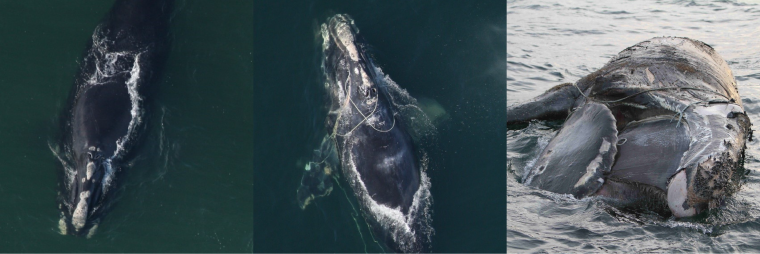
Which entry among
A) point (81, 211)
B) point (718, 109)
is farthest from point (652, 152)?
point (81, 211)

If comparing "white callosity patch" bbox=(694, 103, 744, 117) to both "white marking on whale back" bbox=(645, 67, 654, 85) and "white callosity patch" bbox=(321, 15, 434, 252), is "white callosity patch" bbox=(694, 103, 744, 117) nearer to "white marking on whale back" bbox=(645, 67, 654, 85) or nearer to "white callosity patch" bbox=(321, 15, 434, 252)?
"white marking on whale back" bbox=(645, 67, 654, 85)

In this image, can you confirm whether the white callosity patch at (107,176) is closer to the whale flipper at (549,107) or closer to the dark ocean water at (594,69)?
the dark ocean water at (594,69)

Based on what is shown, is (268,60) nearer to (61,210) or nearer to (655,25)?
(61,210)

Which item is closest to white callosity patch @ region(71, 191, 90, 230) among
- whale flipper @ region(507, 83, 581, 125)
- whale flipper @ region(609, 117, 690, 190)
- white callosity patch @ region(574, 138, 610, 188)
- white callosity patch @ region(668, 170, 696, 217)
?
white callosity patch @ region(574, 138, 610, 188)

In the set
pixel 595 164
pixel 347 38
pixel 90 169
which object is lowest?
pixel 595 164

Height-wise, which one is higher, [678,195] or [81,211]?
[81,211]

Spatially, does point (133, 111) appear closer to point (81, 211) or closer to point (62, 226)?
point (81, 211)
